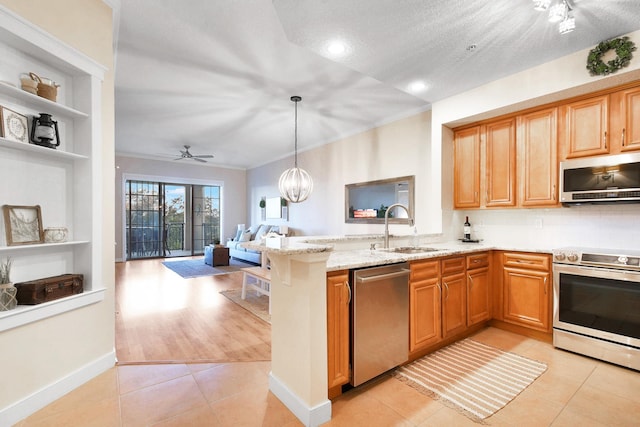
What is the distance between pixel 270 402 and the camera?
1917 millimetres

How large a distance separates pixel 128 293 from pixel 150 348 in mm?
2339

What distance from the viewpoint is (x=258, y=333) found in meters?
3.05

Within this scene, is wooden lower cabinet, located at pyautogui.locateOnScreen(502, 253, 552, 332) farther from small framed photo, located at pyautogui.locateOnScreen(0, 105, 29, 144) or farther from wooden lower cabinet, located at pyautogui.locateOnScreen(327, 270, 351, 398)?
small framed photo, located at pyautogui.locateOnScreen(0, 105, 29, 144)

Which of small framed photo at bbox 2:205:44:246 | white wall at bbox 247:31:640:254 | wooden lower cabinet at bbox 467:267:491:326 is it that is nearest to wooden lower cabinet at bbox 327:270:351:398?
wooden lower cabinet at bbox 467:267:491:326

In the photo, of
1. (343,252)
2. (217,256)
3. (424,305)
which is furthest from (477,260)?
(217,256)

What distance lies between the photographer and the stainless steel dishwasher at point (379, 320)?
194cm

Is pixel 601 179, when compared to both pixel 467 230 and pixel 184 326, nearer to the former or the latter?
pixel 467 230

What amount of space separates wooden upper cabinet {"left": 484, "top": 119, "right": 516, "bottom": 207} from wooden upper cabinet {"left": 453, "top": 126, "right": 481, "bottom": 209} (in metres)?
0.12

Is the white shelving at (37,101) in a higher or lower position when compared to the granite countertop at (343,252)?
higher

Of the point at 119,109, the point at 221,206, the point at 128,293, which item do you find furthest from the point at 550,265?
the point at 221,206

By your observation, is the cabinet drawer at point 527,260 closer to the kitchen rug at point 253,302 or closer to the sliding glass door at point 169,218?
the kitchen rug at point 253,302

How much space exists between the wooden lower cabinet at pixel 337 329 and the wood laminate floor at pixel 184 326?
2.95 ft

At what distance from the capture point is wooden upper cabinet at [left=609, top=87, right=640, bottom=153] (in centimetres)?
245

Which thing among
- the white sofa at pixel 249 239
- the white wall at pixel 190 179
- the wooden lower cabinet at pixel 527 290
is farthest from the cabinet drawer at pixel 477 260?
the white wall at pixel 190 179
